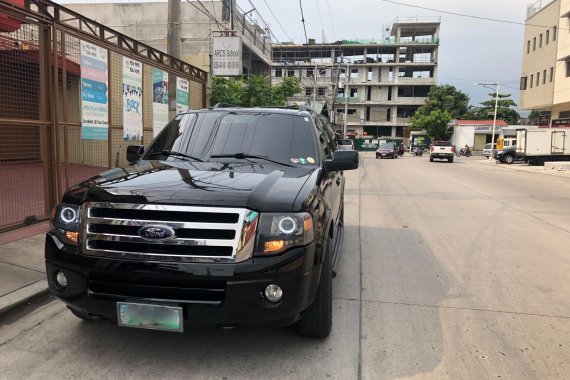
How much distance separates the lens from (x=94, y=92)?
7672 millimetres

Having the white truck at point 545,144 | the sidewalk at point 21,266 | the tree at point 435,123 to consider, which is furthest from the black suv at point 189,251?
the tree at point 435,123

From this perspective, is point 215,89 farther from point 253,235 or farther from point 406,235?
point 253,235

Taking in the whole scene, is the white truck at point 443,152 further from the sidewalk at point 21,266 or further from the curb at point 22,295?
the curb at point 22,295

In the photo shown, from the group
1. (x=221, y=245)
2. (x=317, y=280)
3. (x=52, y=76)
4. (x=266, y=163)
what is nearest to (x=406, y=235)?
(x=266, y=163)

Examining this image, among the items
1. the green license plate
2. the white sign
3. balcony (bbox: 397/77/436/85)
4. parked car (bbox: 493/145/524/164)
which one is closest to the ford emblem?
the green license plate

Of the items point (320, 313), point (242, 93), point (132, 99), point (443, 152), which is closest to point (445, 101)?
point (443, 152)

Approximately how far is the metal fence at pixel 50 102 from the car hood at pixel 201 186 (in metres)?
3.32

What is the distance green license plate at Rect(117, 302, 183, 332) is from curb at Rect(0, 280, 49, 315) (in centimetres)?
187

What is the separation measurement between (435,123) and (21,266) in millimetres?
68525

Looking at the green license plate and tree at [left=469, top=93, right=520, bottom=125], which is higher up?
tree at [left=469, top=93, right=520, bottom=125]

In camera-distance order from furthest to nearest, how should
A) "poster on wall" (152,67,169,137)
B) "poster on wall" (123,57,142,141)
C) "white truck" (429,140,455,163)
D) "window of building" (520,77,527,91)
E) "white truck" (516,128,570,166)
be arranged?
1. "window of building" (520,77,527,91)
2. "white truck" (429,140,455,163)
3. "white truck" (516,128,570,166)
4. "poster on wall" (152,67,169,137)
5. "poster on wall" (123,57,142,141)

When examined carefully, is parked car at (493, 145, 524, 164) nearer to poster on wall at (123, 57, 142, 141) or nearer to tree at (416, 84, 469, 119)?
poster on wall at (123, 57, 142, 141)

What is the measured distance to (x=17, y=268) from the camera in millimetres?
5266

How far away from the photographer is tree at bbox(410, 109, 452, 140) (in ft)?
224
